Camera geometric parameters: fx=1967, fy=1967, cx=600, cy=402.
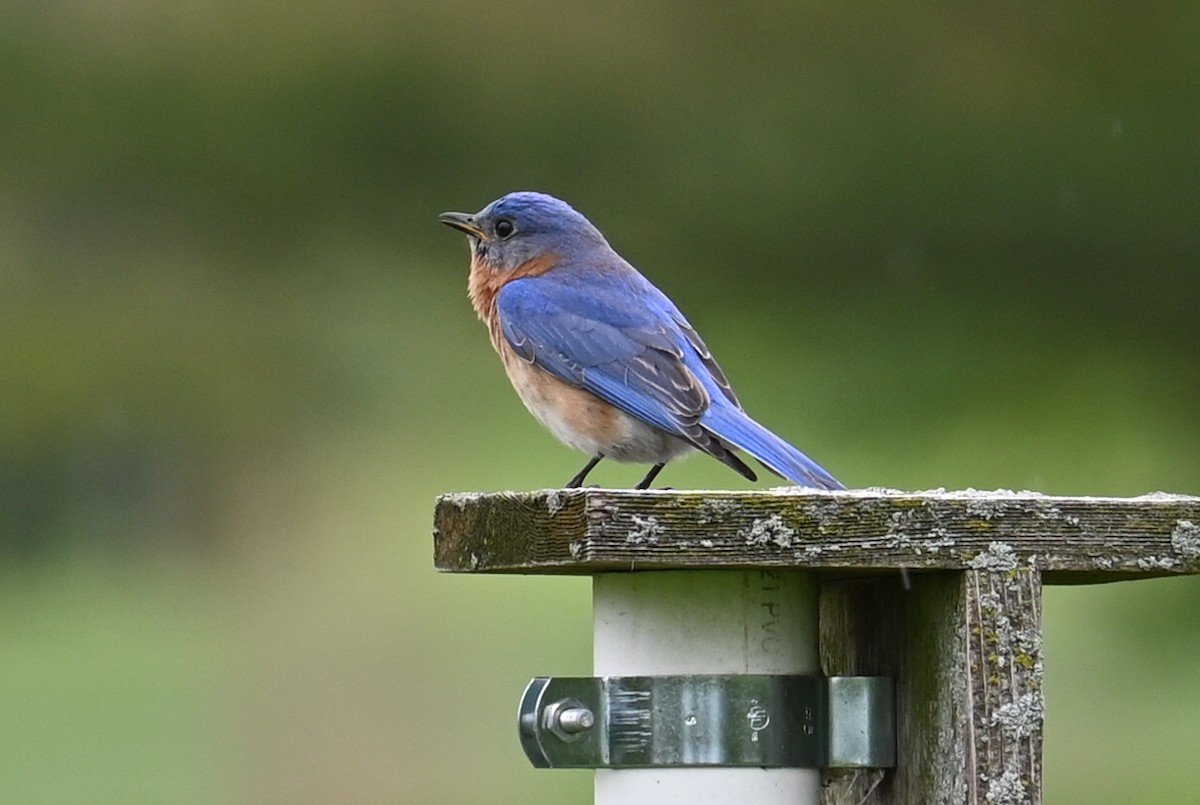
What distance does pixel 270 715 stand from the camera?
7836 millimetres

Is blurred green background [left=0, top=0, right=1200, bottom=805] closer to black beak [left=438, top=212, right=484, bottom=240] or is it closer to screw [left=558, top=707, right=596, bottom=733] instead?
black beak [left=438, top=212, right=484, bottom=240]

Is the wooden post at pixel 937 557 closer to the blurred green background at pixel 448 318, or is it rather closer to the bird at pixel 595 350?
the bird at pixel 595 350

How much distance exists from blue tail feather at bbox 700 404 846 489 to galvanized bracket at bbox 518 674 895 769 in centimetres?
71

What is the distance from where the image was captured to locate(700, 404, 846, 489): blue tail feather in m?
3.24

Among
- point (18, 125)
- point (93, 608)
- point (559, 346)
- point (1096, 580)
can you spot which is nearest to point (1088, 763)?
point (559, 346)

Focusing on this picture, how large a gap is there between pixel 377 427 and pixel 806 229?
225 cm

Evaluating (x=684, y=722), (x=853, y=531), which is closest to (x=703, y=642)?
(x=684, y=722)

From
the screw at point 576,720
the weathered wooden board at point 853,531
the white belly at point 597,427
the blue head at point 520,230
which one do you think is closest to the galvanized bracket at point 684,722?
the screw at point 576,720

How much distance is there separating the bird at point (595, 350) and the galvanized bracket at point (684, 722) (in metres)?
0.98

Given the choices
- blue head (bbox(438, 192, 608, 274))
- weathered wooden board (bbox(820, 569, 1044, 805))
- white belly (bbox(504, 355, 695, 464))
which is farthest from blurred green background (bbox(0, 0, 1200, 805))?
weathered wooden board (bbox(820, 569, 1044, 805))

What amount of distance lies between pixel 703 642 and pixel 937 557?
30 cm

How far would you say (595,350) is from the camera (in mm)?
4109

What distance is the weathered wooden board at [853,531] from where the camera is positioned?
2.24 metres

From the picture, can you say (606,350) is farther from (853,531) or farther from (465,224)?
(853,531)
